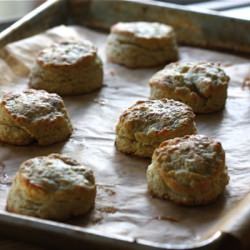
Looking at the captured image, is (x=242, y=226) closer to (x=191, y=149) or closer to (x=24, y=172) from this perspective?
(x=191, y=149)

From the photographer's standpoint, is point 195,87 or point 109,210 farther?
point 195,87

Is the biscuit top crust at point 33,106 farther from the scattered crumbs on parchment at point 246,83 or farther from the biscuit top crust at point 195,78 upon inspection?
the scattered crumbs on parchment at point 246,83

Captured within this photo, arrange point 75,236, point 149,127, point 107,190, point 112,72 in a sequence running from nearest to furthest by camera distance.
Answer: point 75,236 → point 107,190 → point 149,127 → point 112,72

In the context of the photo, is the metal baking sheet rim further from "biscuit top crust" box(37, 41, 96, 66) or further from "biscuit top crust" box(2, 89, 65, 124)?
"biscuit top crust" box(37, 41, 96, 66)

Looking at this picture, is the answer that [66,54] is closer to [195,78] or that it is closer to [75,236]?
[195,78]

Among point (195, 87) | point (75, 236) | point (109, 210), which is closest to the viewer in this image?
point (75, 236)

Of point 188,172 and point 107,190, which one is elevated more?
point 188,172

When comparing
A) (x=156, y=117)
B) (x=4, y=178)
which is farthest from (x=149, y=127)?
(x=4, y=178)

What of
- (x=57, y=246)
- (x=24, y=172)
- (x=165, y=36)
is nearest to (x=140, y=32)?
(x=165, y=36)
